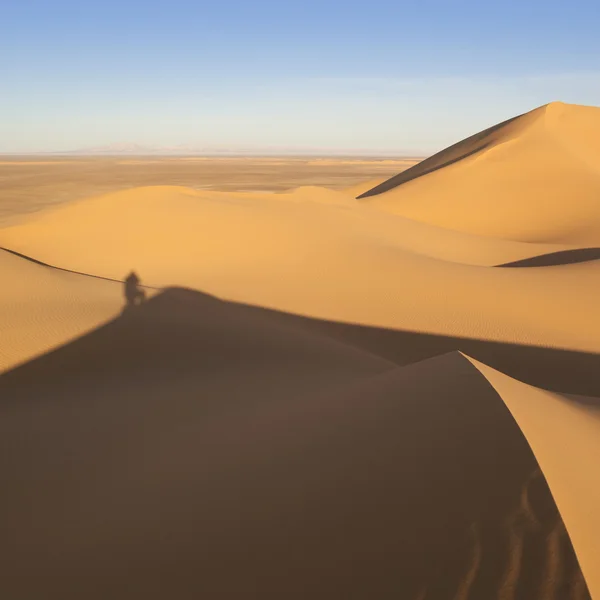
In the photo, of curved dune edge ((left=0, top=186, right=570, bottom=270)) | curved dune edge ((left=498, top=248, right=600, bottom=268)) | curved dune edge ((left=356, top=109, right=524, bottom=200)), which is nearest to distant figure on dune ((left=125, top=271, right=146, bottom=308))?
curved dune edge ((left=0, top=186, right=570, bottom=270))

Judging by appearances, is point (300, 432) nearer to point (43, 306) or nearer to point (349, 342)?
point (349, 342)

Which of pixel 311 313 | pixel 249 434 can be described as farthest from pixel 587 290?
pixel 249 434

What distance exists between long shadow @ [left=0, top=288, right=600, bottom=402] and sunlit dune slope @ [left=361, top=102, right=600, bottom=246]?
42.5 ft

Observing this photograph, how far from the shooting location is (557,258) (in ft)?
50.6

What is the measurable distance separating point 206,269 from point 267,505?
30.6ft

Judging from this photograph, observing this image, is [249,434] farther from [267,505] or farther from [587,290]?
[587,290]

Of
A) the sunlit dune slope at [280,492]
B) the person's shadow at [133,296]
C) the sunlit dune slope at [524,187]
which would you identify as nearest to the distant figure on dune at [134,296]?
the person's shadow at [133,296]

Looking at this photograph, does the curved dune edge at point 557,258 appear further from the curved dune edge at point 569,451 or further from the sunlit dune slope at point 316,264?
the curved dune edge at point 569,451

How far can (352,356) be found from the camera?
7152 mm

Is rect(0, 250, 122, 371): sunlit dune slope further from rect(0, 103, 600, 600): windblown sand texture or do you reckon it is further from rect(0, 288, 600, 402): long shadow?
rect(0, 288, 600, 402): long shadow

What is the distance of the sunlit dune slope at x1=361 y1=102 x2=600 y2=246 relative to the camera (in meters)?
22.8

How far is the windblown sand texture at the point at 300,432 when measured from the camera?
2615mm

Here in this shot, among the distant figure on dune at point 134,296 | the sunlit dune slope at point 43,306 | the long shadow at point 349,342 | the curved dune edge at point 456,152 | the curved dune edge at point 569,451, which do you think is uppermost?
the curved dune edge at point 456,152

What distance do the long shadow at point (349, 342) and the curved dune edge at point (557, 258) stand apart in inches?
285
